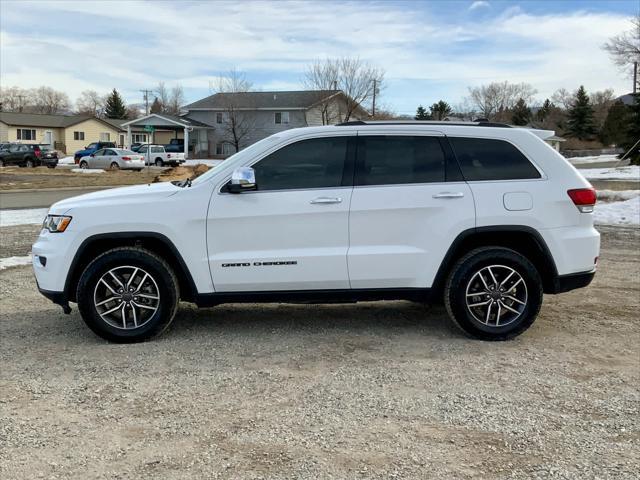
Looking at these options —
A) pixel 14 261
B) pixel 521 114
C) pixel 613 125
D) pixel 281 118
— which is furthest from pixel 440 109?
pixel 14 261

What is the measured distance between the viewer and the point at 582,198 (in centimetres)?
507

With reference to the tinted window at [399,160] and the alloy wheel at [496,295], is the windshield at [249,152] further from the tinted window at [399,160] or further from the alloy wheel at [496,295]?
the alloy wheel at [496,295]

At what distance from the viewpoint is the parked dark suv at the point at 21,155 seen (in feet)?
127

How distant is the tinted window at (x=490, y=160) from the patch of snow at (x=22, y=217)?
1073 centimetres

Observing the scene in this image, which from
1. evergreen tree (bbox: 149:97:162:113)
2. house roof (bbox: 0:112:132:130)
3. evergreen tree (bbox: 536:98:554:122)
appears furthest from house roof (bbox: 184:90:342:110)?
evergreen tree (bbox: 149:97:162:113)

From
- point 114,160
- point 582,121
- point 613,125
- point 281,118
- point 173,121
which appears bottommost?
point 114,160

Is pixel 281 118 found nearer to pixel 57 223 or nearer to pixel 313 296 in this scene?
pixel 57 223

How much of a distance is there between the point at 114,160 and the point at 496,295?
121 feet

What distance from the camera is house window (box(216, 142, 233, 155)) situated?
2293 inches

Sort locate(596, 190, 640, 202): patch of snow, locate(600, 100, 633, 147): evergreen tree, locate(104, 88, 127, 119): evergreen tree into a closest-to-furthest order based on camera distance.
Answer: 1. locate(596, 190, 640, 202): patch of snow
2. locate(600, 100, 633, 147): evergreen tree
3. locate(104, 88, 127, 119): evergreen tree

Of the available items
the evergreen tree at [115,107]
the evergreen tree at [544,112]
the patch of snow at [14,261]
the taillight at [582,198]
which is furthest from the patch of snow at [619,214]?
the evergreen tree at [115,107]

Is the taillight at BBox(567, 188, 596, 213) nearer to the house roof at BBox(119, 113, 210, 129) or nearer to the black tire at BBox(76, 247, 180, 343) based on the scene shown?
the black tire at BBox(76, 247, 180, 343)

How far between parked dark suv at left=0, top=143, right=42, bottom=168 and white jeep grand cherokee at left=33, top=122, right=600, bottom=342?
125ft

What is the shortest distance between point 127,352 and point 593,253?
408 cm
